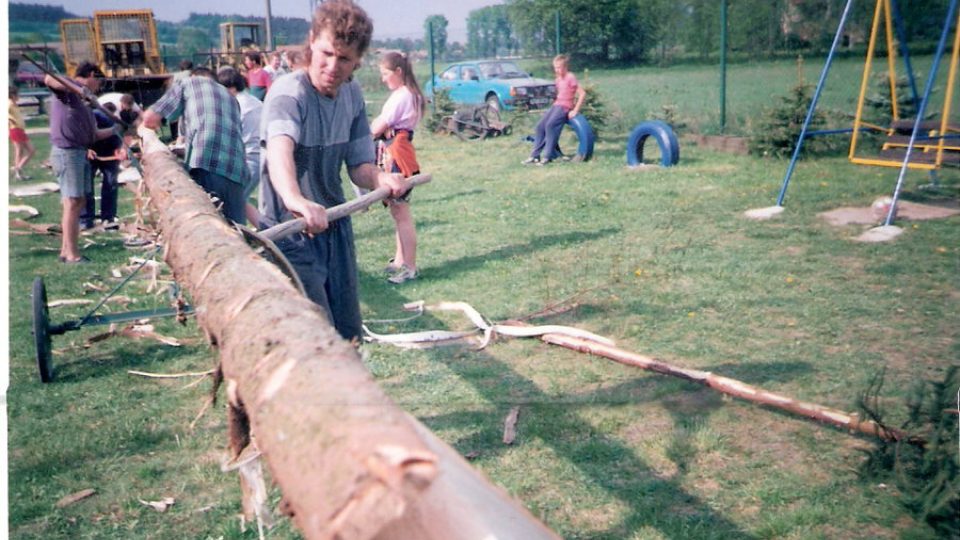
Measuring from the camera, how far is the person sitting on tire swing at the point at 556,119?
4590mm

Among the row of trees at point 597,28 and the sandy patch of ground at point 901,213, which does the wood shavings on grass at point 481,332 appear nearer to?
the row of trees at point 597,28

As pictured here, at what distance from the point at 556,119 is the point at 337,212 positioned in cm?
422

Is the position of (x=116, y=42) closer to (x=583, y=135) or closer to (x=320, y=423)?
(x=320, y=423)

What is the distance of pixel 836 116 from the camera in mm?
5461

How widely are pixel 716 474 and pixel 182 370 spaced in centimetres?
169

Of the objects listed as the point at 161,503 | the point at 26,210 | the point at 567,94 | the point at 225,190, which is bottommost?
the point at 161,503

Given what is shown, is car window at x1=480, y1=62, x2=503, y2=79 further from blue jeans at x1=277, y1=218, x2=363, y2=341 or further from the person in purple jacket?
the person in purple jacket

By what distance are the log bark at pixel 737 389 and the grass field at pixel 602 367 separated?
0.03 meters

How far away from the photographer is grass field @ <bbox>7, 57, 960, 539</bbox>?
67.4 inches

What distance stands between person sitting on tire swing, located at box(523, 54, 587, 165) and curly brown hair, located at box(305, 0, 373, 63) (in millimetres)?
2737

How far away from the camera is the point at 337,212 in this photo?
5.31ft

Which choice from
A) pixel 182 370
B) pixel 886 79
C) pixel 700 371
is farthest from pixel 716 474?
pixel 886 79

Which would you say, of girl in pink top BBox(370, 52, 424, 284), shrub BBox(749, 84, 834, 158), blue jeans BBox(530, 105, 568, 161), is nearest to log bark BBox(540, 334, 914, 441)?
girl in pink top BBox(370, 52, 424, 284)

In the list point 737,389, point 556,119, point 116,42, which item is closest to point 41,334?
point 116,42
